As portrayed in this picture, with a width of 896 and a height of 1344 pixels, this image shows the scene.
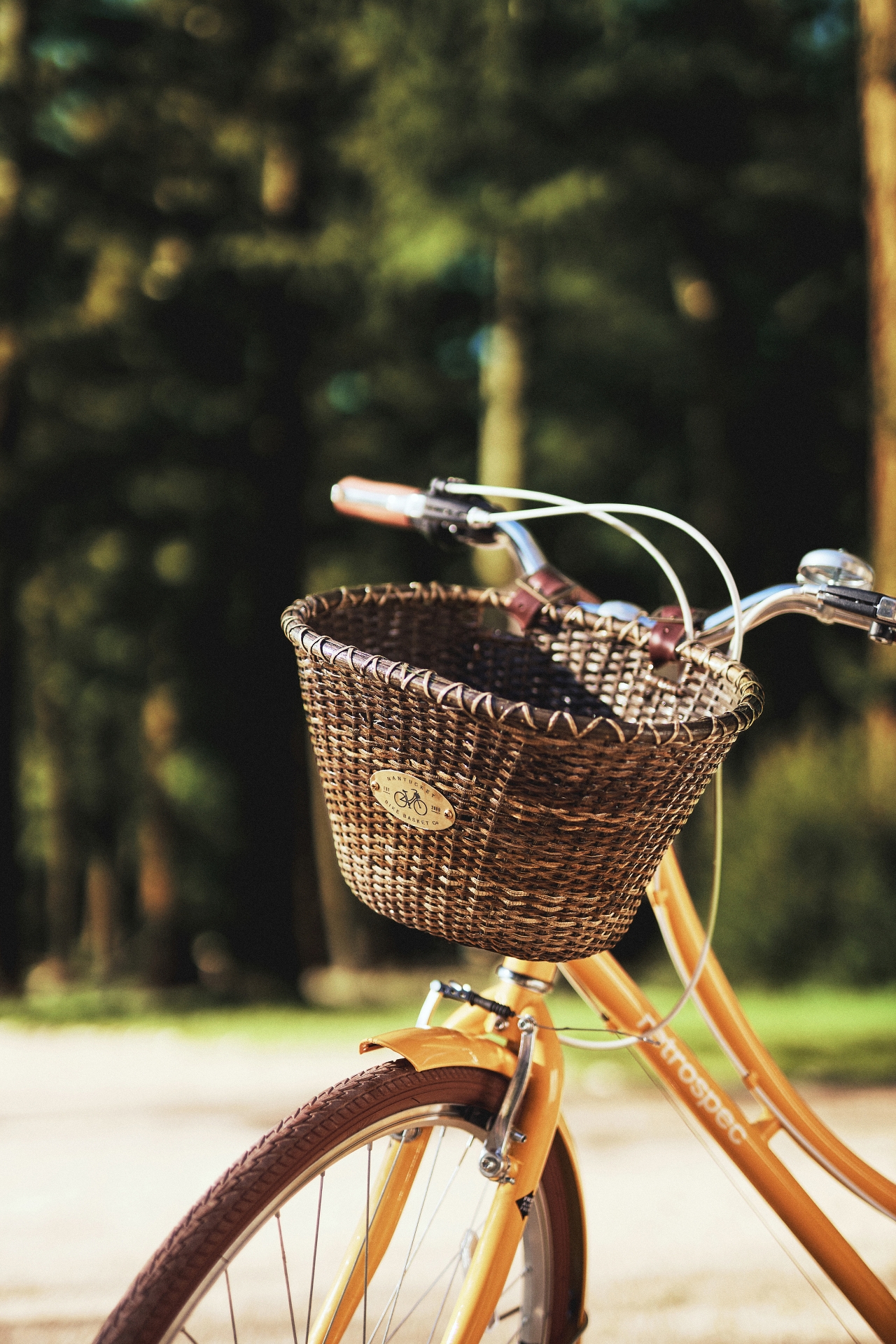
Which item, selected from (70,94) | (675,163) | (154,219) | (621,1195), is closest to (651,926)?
(675,163)

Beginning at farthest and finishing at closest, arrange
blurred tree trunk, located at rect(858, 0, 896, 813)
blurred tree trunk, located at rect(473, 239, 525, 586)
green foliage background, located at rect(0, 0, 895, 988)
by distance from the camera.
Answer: blurred tree trunk, located at rect(473, 239, 525, 586) < green foliage background, located at rect(0, 0, 895, 988) < blurred tree trunk, located at rect(858, 0, 896, 813)

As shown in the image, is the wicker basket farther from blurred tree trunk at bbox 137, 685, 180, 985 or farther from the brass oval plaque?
blurred tree trunk at bbox 137, 685, 180, 985

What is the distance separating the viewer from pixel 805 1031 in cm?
519

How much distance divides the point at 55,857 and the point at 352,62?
46.4ft

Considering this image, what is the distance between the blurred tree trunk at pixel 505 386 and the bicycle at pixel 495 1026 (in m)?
10.6

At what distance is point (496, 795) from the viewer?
143cm

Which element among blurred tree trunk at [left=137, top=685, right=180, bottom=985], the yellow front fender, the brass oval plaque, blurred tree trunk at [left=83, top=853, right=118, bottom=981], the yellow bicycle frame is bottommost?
blurred tree trunk at [left=83, top=853, right=118, bottom=981]

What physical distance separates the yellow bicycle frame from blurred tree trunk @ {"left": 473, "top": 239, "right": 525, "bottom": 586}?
34.9ft

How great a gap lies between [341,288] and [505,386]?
240cm

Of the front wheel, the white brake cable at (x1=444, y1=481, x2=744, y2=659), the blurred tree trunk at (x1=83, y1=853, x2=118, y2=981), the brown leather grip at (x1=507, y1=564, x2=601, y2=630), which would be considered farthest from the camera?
the blurred tree trunk at (x1=83, y1=853, x2=118, y2=981)

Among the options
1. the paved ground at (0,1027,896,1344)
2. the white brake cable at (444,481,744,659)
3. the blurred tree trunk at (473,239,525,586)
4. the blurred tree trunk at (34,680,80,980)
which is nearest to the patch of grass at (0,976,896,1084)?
the paved ground at (0,1027,896,1344)

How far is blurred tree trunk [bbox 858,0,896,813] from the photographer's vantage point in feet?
24.2

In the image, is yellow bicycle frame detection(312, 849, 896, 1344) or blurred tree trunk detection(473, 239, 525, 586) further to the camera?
blurred tree trunk detection(473, 239, 525, 586)

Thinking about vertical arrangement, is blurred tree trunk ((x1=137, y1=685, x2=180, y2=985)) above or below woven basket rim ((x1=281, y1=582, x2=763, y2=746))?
below
